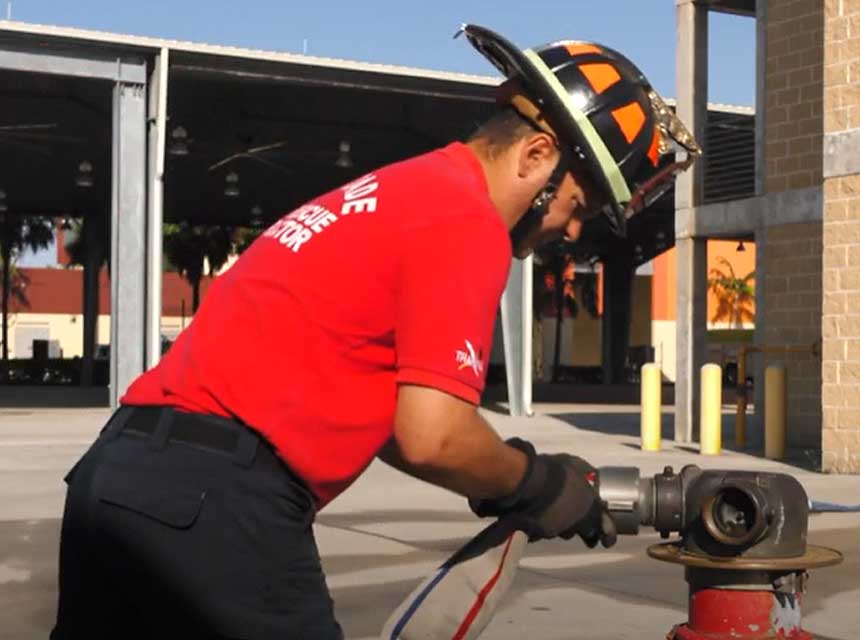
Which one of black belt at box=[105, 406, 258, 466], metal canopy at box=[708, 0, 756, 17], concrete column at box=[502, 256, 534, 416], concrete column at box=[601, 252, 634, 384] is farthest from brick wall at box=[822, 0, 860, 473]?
concrete column at box=[601, 252, 634, 384]

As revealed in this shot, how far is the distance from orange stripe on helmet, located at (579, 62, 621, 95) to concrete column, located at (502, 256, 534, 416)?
2444cm

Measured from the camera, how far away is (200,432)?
8.32ft

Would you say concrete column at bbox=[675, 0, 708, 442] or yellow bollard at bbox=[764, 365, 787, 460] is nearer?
yellow bollard at bbox=[764, 365, 787, 460]

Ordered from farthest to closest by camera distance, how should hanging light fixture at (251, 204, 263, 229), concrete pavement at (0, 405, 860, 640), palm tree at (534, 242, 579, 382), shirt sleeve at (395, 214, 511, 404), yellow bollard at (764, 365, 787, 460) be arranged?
palm tree at (534, 242, 579, 382), hanging light fixture at (251, 204, 263, 229), yellow bollard at (764, 365, 787, 460), concrete pavement at (0, 405, 860, 640), shirt sleeve at (395, 214, 511, 404)

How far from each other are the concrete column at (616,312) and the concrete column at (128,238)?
30.4m

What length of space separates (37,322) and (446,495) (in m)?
88.1

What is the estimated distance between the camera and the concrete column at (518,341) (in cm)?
2736

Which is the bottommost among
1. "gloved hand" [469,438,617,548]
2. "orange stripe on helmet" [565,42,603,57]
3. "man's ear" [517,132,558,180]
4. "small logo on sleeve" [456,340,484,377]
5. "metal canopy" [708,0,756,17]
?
"gloved hand" [469,438,617,548]

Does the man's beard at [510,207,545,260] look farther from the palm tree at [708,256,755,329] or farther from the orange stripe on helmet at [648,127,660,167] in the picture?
the palm tree at [708,256,755,329]

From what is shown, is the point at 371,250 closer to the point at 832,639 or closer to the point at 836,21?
the point at 832,639

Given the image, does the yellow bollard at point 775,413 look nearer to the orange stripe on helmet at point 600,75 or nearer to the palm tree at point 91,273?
the orange stripe on helmet at point 600,75

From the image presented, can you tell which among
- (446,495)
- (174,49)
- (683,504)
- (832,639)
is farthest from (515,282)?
(683,504)

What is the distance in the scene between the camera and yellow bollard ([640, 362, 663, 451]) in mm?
18797

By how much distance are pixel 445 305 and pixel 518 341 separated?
25026mm
